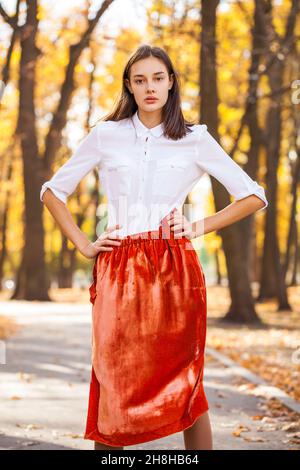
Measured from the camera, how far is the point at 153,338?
12.5 feet

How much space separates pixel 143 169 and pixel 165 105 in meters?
0.36

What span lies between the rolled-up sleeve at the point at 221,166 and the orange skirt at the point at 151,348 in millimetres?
441

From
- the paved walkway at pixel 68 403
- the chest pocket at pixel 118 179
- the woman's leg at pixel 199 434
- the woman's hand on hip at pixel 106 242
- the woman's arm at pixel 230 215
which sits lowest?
the paved walkway at pixel 68 403

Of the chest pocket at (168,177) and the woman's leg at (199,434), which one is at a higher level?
the chest pocket at (168,177)

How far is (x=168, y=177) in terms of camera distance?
13.2 ft

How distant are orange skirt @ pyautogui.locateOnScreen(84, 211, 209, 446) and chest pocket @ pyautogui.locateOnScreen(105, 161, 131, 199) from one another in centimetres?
32

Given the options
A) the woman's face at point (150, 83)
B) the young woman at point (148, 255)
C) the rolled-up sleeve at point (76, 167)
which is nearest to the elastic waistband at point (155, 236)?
the young woman at point (148, 255)

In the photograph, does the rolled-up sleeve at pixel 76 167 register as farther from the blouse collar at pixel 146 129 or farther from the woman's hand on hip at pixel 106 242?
the woman's hand on hip at pixel 106 242

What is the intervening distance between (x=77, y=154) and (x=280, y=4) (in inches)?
852

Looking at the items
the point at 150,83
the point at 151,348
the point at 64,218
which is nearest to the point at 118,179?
the point at 64,218

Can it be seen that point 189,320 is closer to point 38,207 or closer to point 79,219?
point 38,207

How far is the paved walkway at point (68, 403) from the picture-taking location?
6293 millimetres

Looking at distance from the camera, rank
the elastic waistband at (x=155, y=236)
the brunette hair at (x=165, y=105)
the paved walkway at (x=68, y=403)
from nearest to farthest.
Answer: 1. the elastic waistband at (x=155, y=236)
2. the brunette hair at (x=165, y=105)
3. the paved walkway at (x=68, y=403)
